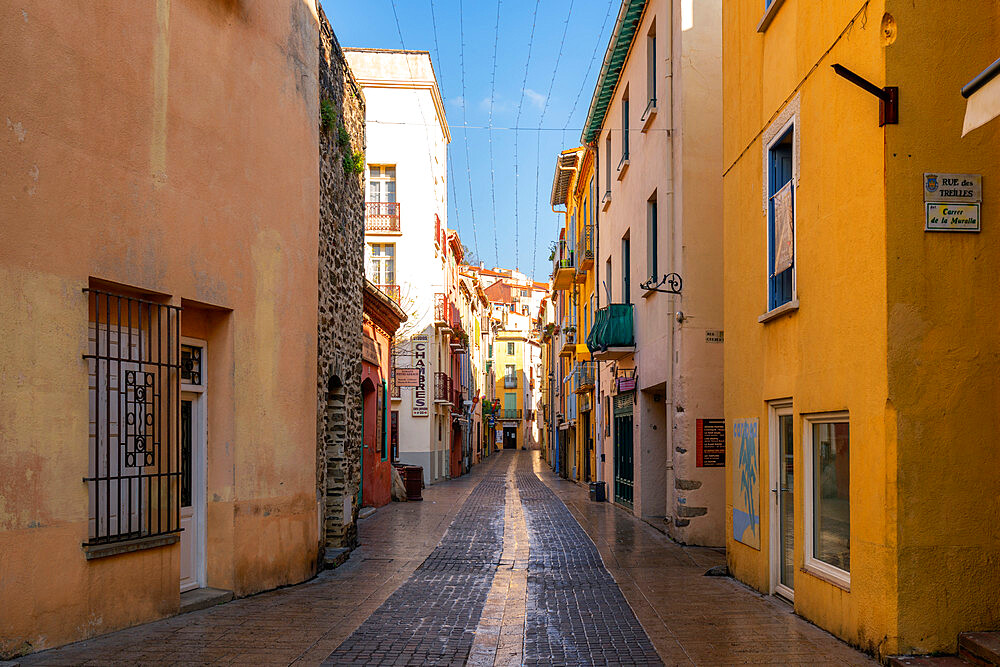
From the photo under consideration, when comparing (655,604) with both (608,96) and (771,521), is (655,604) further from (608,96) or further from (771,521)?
(608,96)

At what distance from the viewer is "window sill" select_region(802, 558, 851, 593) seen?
7.13 m

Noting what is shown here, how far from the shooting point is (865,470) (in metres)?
6.74

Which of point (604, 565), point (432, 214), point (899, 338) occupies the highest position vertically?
point (432, 214)

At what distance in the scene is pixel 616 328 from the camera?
18.6 meters

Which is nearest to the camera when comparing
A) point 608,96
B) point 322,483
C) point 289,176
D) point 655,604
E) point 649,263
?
point 655,604

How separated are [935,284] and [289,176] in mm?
6931

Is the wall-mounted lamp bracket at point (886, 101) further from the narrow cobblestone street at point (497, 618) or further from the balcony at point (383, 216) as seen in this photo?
the balcony at point (383, 216)

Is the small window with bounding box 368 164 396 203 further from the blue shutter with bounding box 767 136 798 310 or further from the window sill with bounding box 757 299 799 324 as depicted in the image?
the window sill with bounding box 757 299 799 324

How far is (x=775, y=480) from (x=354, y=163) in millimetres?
7611

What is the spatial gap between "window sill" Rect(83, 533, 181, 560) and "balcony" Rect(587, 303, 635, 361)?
11754 mm

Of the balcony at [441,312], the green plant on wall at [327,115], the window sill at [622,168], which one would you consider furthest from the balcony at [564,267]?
the green plant on wall at [327,115]

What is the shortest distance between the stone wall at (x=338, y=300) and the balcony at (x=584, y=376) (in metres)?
12.6

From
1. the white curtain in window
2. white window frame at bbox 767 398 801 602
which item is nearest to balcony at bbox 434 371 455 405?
white window frame at bbox 767 398 801 602

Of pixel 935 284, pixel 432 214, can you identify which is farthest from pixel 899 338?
pixel 432 214
